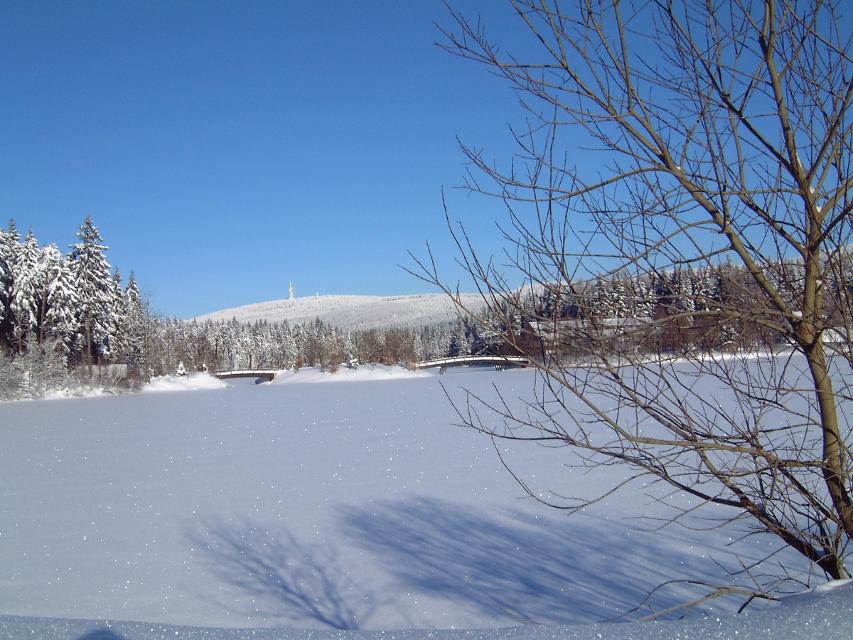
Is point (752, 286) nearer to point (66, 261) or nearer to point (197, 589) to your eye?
point (197, 589)

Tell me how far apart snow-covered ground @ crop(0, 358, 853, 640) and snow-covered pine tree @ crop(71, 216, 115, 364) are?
26.6 metres

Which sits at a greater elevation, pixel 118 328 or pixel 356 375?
pixel 118 328

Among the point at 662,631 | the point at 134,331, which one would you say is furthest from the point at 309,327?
the point at 662,631

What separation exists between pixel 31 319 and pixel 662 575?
34.0 metres

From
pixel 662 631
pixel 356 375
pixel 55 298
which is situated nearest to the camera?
pixel 662 631

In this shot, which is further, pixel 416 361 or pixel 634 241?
pixel 416 361

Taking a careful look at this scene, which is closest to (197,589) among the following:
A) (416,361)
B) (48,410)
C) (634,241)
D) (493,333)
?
(493,333)

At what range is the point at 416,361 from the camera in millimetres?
42469

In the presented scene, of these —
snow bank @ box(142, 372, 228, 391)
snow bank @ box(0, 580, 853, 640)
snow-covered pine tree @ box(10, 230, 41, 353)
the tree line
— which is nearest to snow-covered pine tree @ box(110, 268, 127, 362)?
the tree line

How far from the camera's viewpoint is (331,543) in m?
5.46

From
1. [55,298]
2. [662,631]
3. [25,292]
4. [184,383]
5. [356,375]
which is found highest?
[25,292]

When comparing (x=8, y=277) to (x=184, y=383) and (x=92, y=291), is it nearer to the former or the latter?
(x=92, y=291)

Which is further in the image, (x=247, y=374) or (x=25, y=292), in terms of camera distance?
(x=247, y=374)

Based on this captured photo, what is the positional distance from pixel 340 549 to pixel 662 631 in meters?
4.63
